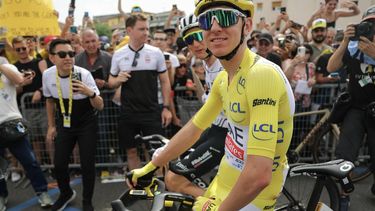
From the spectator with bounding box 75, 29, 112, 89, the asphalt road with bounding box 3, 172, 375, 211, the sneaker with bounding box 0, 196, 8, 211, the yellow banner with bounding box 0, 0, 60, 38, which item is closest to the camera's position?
the sneaker with bounding box 0, 196, 8, 211

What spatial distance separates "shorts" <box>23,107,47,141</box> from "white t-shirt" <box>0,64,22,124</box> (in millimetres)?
835

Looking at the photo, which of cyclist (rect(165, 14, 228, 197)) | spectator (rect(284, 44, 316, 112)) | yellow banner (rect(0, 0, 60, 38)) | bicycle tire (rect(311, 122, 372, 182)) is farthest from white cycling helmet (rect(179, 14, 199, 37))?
yellow banner (rect(0, 0, 60, 38))

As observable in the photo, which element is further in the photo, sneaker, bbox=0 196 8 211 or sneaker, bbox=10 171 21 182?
sneaker, bbox=10 171 21 182

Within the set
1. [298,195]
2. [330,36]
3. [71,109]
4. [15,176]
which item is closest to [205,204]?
[298,195]

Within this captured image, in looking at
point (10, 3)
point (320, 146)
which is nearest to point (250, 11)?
point (320, 146)

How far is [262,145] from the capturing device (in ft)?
4.52

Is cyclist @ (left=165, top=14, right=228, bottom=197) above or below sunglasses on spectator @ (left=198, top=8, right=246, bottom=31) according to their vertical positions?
below

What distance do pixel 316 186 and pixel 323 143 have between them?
3.09m

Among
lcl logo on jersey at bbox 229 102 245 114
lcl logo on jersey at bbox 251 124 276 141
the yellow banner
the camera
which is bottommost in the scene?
lcl logo on jersey at bbox 251 124 276 141

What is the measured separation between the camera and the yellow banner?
5.33 metres

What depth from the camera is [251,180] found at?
4.41 ft

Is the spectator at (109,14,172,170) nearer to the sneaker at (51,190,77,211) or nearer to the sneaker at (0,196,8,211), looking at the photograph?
the sneaker at (51,190,77,211)

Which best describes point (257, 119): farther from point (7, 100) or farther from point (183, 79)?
point (183, 79)

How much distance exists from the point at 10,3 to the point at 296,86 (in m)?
4.80
